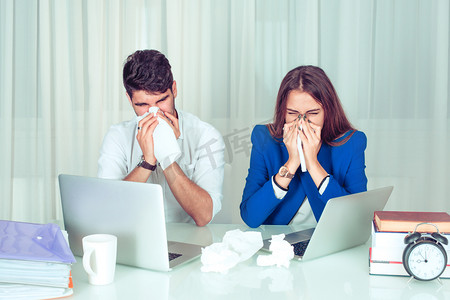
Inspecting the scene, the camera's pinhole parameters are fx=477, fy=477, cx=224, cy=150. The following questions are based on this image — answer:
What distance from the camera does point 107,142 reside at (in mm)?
1769

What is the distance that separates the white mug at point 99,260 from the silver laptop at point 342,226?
393 millimetres

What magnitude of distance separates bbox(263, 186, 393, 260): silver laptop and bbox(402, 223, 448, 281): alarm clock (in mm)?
176

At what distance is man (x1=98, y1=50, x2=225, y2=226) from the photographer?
160cm

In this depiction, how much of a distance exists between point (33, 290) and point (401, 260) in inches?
29.2

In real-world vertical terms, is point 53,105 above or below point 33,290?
above

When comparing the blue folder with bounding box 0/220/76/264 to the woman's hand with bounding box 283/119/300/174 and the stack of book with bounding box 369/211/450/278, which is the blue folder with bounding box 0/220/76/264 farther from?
the woman's hand with bounding box 283/119/300/174

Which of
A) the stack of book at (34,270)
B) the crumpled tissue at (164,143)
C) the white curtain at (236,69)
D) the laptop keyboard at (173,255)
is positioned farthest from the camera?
the white curtain at (236,69)

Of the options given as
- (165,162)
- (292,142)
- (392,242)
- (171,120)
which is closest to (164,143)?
(165,162)

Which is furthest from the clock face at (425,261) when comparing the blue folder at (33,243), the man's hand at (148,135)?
the man's hand at (148,135)

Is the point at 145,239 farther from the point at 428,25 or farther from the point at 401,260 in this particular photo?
the point at 428,25

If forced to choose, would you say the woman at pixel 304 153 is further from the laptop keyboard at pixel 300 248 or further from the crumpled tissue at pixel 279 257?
the crumpled tissue at pixel 279 257

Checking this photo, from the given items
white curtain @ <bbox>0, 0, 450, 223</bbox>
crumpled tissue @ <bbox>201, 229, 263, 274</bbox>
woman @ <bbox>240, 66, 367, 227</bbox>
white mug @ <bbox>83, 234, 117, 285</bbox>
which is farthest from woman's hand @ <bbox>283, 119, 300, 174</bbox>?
white curtain @ <bbox>0, 0, 450, 223</bbox>

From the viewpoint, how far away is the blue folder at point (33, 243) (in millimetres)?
931

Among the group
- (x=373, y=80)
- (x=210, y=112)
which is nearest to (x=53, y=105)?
(x=210, y=112)
